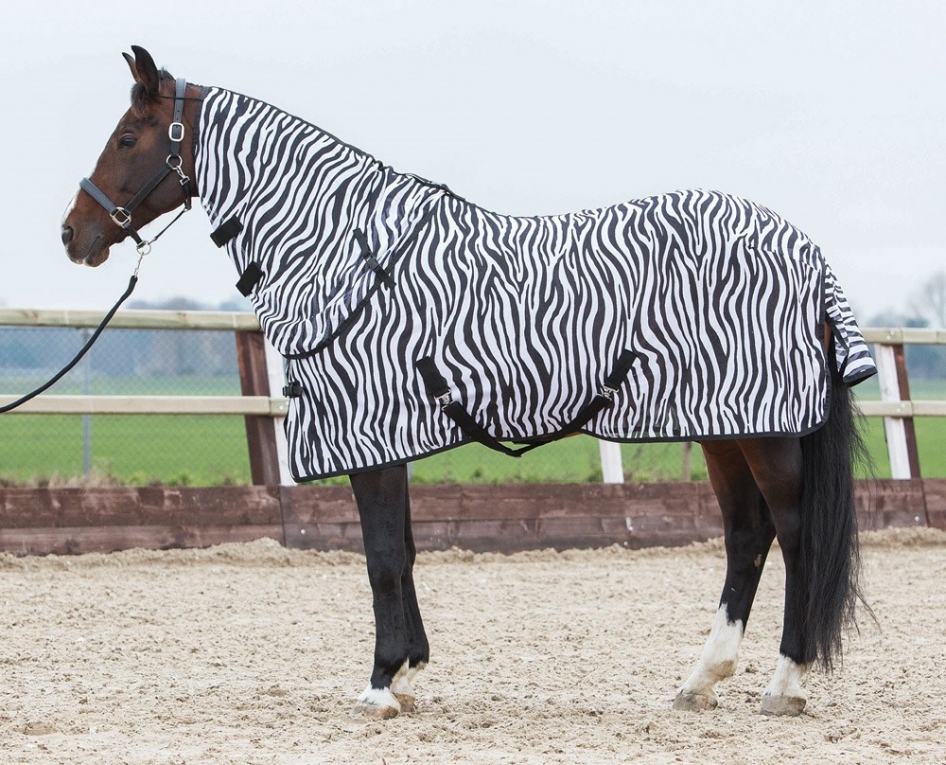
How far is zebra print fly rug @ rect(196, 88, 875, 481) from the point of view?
3314mm

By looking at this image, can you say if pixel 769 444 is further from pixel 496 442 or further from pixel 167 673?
pixel 167 673

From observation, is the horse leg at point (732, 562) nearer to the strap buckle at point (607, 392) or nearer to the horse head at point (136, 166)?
the strap buckle at point (607, 392)

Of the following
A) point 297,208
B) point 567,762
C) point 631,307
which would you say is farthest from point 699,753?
point 297,208

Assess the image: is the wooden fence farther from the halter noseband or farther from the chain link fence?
the halter noseband

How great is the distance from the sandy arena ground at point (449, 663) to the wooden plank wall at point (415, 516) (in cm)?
13

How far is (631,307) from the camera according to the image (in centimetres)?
338

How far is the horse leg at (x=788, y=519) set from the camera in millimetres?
3391

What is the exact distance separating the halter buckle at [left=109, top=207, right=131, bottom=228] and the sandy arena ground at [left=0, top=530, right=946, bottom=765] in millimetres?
1465

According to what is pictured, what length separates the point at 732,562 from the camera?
3.62 metres

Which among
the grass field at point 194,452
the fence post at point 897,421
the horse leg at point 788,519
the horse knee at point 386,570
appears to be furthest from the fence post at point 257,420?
the grass field at point 194,452

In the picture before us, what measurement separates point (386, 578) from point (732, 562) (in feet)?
3.68

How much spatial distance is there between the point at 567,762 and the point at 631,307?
133 cm

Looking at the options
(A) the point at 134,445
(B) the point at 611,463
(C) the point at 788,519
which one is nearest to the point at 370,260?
(C) the point at 788,519

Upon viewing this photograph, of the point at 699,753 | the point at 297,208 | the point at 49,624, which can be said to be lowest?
the point at 699,753
